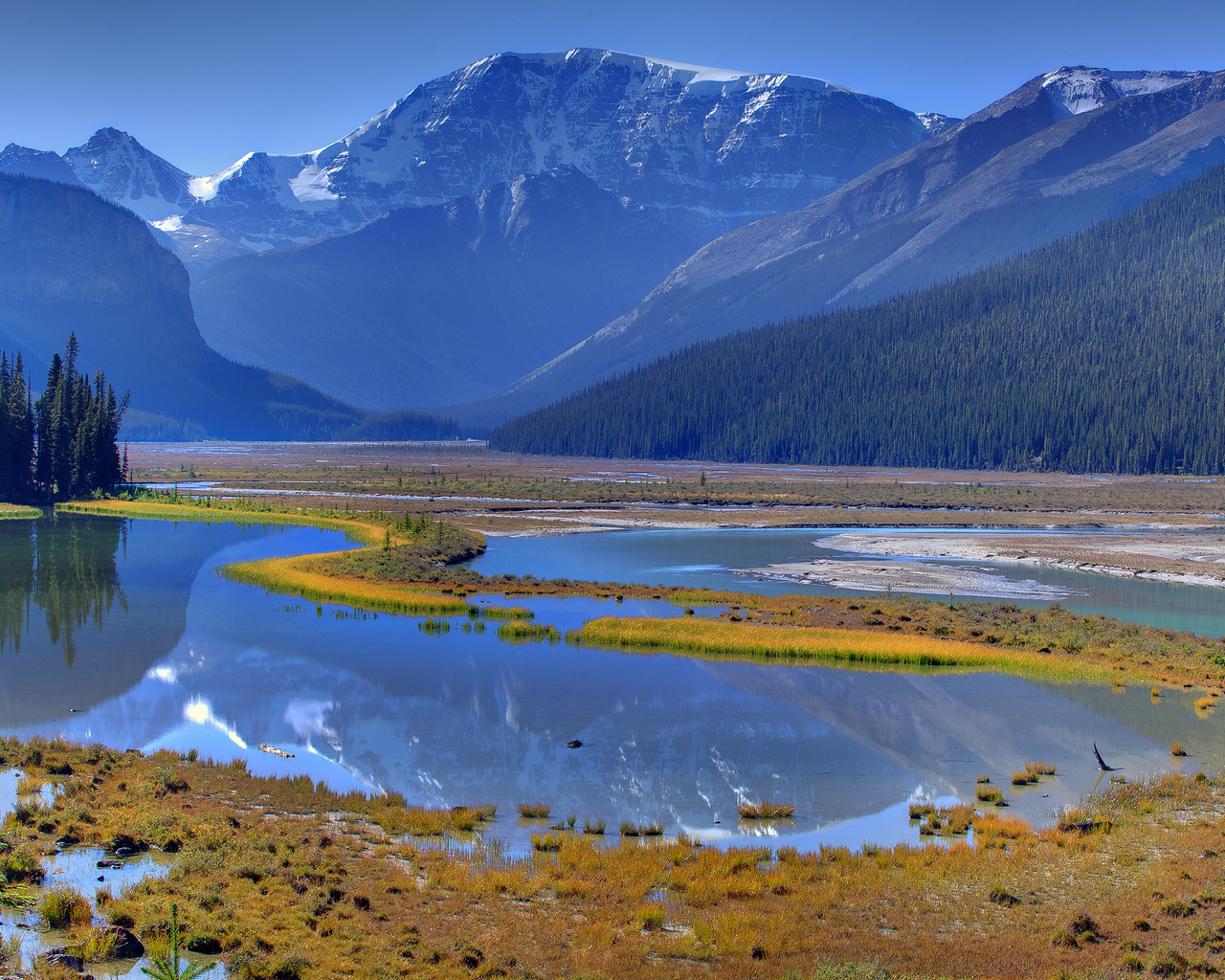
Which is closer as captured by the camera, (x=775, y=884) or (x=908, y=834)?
(x=775, y=884)

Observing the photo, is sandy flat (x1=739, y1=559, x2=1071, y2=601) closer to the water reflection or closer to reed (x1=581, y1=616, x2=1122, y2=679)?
reed (x1=581, y1=616, x2=1122, y2=679)

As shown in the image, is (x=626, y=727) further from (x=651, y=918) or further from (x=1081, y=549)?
(x=1081, y=549)

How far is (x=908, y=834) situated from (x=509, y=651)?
62.3 ft

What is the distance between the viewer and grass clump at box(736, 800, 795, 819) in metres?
19.5

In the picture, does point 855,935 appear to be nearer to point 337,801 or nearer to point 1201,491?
point 337,801

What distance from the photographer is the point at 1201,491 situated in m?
127

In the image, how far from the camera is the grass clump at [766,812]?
19469mm

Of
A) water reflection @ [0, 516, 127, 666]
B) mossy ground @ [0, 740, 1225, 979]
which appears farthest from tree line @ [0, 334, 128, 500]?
mossy ground @ [0, 740, 1225, 979]

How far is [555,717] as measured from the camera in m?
26.8

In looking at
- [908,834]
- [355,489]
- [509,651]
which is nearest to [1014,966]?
[908,834]

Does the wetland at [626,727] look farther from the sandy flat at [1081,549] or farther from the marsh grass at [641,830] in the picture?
the sandy flat at [1081,549]

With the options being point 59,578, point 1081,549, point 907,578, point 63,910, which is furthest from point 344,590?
point 1081,549

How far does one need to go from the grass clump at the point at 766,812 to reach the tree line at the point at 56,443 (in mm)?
96050

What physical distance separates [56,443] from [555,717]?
304 feet
